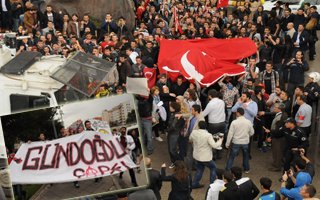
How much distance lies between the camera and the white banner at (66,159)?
14.4ft

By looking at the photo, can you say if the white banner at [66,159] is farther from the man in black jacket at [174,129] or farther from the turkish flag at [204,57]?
the turkish flag at [204,57]

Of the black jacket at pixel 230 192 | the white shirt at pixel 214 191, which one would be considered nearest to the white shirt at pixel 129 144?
the black jacket at pixel 230 192

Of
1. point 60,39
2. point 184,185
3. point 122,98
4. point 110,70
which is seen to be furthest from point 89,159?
point 60,39

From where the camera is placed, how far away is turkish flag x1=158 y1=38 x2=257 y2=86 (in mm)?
12016

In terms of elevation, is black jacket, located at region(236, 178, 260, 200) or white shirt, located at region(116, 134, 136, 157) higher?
white shirt, located at region(116, 134, 136, 157)

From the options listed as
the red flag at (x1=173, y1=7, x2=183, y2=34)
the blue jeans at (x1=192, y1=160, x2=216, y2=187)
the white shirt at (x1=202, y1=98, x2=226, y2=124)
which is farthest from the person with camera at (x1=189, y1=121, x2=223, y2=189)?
the red flag at (x1=173, y1=7, x2=183, y2=34)

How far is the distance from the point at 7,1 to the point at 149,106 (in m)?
9.85

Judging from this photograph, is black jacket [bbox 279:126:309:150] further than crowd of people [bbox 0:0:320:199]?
Yes

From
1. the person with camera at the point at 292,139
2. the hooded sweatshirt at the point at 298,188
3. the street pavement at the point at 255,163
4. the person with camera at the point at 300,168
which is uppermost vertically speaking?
the hooded sweatshirt at the point at 298,188

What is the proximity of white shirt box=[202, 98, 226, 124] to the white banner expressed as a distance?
17.6ft

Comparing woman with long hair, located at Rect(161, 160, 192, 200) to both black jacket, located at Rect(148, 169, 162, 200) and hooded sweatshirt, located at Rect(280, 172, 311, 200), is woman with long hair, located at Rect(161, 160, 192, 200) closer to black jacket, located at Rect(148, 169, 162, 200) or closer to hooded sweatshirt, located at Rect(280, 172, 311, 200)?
black jacket, located at Rect(148, 169, 162, 200)

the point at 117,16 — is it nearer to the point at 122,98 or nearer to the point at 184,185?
the point at 184,185

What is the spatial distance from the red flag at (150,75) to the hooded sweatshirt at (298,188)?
5.73 meters

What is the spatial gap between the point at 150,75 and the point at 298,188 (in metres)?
6.01
